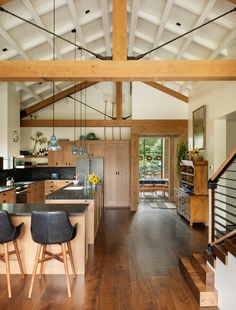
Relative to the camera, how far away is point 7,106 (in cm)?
749

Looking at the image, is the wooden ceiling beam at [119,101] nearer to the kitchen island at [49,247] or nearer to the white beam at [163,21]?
the white beam at [163,21]

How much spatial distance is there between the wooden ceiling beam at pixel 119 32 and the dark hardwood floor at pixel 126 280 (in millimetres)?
3162

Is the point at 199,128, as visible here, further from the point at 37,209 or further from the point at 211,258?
the point at 37,209

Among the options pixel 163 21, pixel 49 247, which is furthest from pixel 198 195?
pixel 49 247

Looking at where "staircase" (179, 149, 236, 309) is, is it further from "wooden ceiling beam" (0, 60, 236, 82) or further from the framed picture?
the framed picture

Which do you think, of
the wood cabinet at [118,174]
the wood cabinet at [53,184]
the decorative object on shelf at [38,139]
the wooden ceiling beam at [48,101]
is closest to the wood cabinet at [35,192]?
the wood cabinet at [53,184]

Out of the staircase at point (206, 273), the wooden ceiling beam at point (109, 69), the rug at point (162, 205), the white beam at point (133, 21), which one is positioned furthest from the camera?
the rug at point (162, 205)

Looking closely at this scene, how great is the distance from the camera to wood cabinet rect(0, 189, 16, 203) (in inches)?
254

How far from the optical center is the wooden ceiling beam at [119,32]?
168 inches

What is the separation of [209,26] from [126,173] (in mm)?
5264

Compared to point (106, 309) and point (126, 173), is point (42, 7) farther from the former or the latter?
point (126, 173)

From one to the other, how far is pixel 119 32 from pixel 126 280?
11.9 feet

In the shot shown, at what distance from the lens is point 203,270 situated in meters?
3.48

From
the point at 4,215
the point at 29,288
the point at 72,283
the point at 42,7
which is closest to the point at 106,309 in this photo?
the point at 72,283
